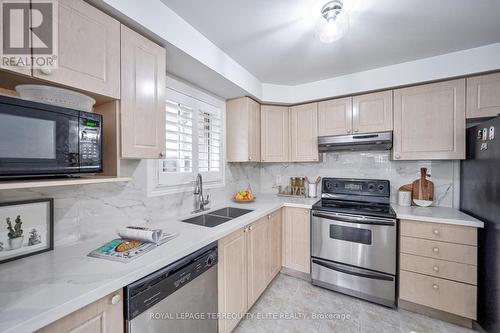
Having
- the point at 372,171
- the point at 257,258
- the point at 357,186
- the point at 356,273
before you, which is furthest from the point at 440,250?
the point at 257,258

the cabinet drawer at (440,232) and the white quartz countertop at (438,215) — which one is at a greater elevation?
the white quartz countertop at (438,215)

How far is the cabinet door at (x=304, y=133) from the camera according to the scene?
8.53ft

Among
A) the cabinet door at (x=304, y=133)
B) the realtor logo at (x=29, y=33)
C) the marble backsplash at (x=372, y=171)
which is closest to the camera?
the realtor logo at (x=29, y=33)

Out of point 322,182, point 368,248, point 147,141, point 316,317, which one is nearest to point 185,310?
point 147,141

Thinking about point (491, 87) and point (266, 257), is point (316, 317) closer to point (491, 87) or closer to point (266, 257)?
point (266, 257)

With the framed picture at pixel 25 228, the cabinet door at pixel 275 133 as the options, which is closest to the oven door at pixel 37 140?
the framed picture at pixel 25 228

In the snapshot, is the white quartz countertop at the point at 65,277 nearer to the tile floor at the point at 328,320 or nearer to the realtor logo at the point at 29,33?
the realtor logo at the point at 29,33

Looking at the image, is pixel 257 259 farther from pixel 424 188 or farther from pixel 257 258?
pixel 424 188

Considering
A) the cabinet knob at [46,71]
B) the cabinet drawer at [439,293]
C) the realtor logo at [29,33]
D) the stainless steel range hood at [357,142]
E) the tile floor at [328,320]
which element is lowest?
the tile floor at [328,320]

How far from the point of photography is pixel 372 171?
2.50m

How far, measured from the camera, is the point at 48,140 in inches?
31.8

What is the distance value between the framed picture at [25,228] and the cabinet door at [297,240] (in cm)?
208

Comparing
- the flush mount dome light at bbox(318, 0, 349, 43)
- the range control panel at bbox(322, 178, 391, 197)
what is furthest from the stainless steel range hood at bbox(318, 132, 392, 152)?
the flush mount dome light at bbox(318, 0, 349, 43)

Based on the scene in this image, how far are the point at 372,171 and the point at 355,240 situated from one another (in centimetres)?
96
